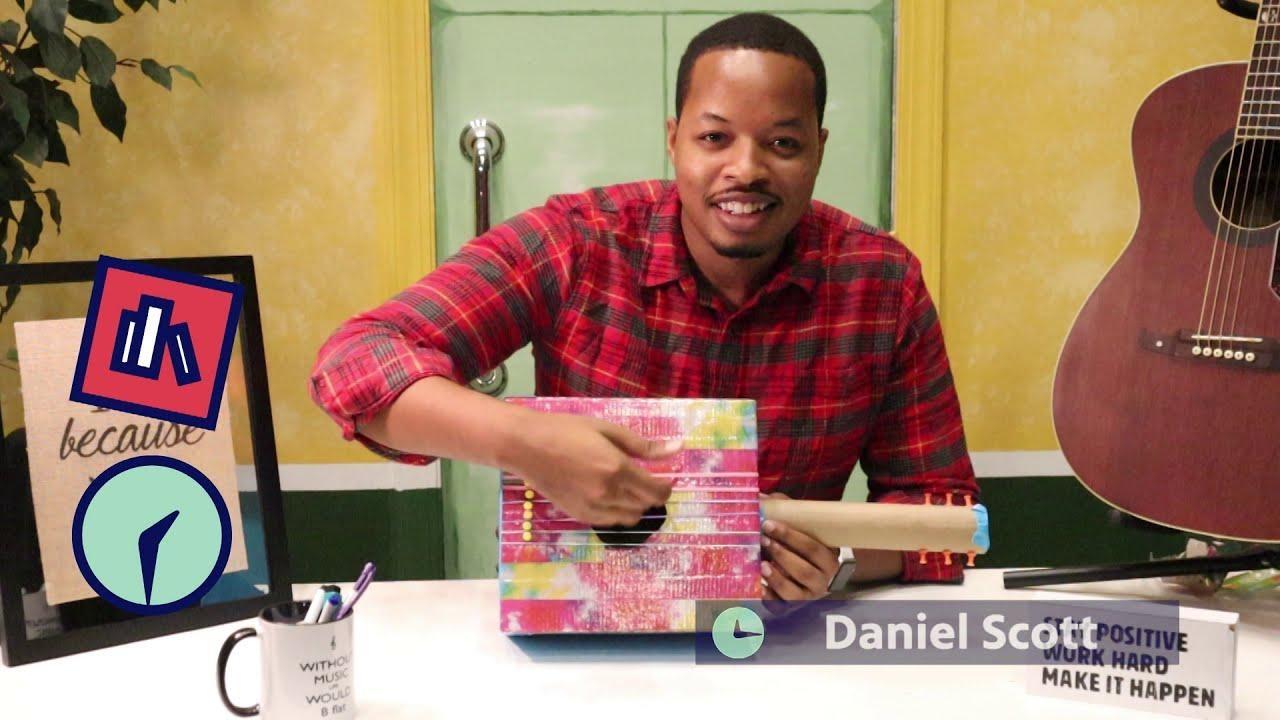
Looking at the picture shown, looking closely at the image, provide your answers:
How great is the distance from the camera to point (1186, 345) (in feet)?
4.39

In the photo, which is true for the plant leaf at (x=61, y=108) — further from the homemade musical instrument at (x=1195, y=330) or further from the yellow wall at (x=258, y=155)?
the homemade musical instrument at (x=1195, y=330)

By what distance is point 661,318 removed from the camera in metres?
1.43

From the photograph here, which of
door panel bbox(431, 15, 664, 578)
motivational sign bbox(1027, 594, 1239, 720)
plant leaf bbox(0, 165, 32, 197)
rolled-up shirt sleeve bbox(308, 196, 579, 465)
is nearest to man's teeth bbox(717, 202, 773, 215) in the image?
rolled-up shirt sleeve bbox(308, 196, 579, 465)

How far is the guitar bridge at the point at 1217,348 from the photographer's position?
1275 mm

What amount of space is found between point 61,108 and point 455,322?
1.09 meters

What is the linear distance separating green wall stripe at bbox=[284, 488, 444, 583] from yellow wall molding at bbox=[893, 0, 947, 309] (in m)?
1.21

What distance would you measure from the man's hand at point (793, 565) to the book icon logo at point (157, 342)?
61cm

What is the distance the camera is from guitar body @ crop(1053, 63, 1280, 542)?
4.19 feet

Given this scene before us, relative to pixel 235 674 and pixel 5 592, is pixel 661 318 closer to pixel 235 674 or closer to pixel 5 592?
pixel 235 674

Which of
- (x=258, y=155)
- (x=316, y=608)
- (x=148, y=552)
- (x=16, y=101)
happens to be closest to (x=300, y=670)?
(x=316, y=608)

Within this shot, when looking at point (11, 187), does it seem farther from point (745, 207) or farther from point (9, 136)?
point (745, 207)

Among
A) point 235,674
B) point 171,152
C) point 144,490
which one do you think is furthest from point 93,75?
point 235,674

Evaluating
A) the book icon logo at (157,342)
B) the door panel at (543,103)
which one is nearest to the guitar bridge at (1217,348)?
the book icon logo at (157,342)

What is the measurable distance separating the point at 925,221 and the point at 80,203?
1.81 metres
